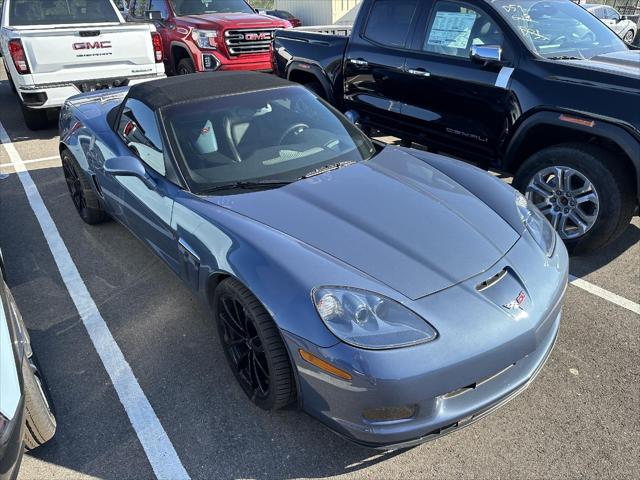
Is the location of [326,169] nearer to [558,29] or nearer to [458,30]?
[458,30]

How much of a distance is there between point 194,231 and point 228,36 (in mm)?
6518

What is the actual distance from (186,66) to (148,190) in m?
6.43

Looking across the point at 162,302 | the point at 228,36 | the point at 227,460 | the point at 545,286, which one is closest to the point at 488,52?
the point at 545,286

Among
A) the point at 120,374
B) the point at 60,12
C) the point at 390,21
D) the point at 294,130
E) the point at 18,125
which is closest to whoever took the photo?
the point at 120,374

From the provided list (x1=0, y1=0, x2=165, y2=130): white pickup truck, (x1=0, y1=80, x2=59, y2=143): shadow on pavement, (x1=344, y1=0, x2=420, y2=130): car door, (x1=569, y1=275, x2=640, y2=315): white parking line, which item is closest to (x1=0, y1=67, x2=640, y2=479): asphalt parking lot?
(x1=569, y1=275, x2=640, y2=315): white parking line

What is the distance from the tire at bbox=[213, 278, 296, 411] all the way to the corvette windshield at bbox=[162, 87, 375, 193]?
70 cm

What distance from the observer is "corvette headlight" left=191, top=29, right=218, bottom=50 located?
812 cm

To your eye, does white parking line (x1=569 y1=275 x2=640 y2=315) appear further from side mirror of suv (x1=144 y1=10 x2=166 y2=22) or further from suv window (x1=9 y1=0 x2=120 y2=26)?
side mirror of suv (x1=144 y1=10 x2=166 y2=22)

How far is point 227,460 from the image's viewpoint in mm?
2293

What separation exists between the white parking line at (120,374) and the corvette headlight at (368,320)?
41.2 inches

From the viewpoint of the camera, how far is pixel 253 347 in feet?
7.80

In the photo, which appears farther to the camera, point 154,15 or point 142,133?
point 154,15

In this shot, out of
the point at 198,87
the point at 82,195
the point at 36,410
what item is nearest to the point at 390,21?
the point at 198,87

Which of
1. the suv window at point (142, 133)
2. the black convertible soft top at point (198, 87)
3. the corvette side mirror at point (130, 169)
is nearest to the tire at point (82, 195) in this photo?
the suv window at point (142, 133)
